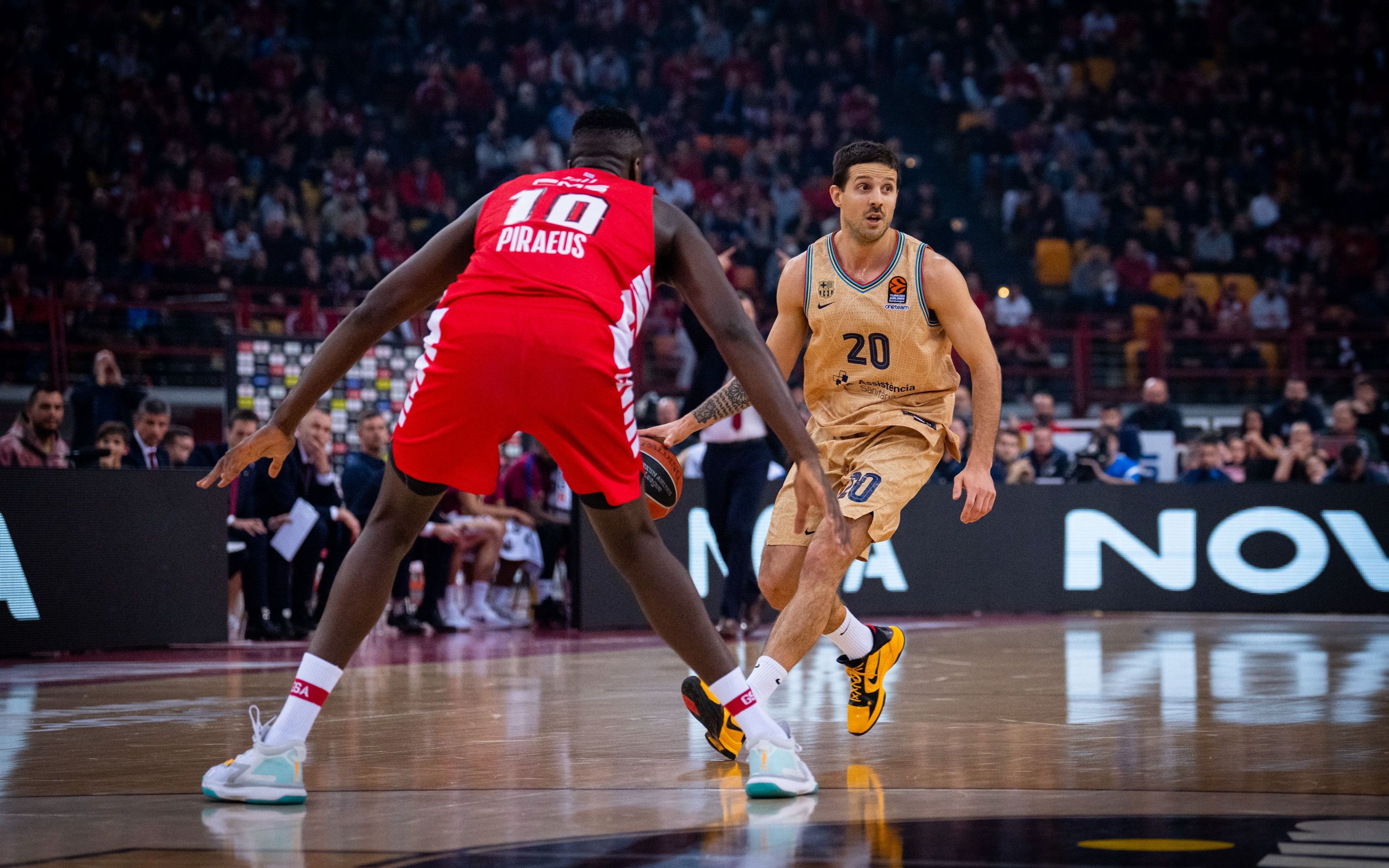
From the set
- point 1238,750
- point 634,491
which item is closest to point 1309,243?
point 1238,750

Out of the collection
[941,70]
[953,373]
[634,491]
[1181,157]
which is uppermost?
[941,70]

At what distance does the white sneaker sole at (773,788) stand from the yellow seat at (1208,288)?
17.9 metres

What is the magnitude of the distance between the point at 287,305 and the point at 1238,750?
1390 centimetres

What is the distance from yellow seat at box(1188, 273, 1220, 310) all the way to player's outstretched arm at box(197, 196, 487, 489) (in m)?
17.9

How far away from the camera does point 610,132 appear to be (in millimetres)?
4141

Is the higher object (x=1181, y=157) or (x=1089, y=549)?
(x=1181, y=157)

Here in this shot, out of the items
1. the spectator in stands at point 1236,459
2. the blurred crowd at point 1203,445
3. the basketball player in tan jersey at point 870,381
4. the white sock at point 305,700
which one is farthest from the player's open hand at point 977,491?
the spectator in stands at point 1236,459

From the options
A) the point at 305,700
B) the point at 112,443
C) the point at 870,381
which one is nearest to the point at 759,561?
the point at 112,443

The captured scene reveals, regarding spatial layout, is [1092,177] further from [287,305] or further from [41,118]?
[41,118]

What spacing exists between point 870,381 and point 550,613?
7337 mm

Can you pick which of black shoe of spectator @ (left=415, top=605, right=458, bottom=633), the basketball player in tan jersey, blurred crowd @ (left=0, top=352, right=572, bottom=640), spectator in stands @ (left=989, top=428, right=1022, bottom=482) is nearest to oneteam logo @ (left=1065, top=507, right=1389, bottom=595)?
spectator in stands @ (left=989, top=428, right=1022, bottom=482)

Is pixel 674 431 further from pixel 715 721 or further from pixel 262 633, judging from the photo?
pixel 262 633

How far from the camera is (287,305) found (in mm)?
16812

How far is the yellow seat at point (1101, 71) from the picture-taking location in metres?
24.3
